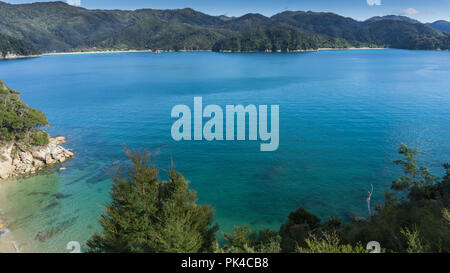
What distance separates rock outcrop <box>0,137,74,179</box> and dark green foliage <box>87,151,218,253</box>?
28855mm

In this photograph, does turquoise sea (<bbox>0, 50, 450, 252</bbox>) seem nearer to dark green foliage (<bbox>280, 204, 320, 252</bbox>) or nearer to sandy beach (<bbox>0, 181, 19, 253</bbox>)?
sandy beach (<bbox>0, 181, 19, 253</bbox>)

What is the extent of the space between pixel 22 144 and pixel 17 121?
367 centimetres

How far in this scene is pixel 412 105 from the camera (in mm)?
71250

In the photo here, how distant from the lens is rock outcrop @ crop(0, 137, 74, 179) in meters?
38.5

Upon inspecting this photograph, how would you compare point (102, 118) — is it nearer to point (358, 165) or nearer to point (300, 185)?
point (300, 185)

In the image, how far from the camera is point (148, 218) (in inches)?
725

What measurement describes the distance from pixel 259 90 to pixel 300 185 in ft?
211

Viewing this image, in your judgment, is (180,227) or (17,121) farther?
(17,121)

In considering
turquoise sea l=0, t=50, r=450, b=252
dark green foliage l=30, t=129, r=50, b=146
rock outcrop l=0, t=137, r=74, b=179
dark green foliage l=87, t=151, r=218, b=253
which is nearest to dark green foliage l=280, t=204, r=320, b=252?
turquoise sea l=0, t=50, r=450, b=252

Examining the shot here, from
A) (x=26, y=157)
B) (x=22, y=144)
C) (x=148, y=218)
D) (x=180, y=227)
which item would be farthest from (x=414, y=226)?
(x=22, y=144)

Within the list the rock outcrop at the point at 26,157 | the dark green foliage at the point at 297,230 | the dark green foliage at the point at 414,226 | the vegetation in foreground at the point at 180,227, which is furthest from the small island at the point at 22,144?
the dark green foliage at the point at 414,226

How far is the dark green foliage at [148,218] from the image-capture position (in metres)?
17.1

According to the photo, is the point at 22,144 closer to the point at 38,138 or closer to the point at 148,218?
the point at 38,138
